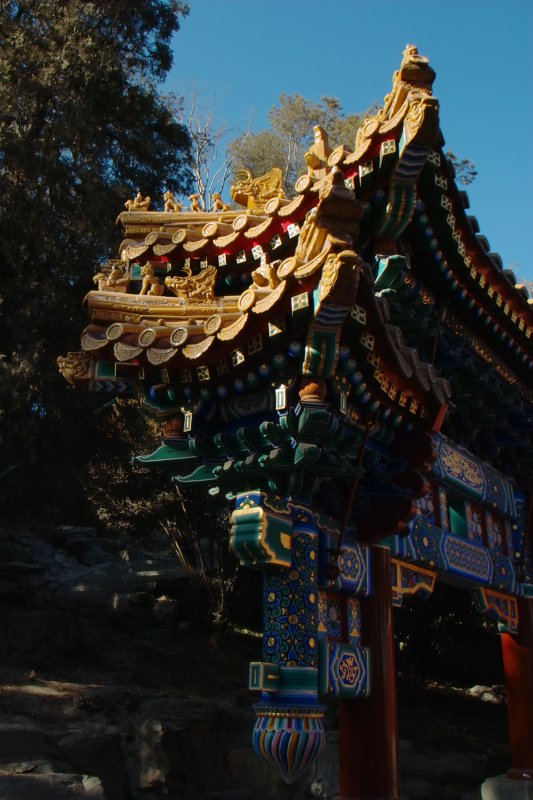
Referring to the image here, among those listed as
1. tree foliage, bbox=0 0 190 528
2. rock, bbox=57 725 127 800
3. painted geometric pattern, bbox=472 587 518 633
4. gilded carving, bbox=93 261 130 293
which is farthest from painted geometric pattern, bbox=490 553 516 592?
tree foliage, bbox=0 0 190 528

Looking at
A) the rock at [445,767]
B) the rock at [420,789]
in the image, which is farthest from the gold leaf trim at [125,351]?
the rock at [445,767]

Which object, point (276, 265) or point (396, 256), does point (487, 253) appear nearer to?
point (396, 256)

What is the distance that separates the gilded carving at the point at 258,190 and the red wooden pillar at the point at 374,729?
3.26 metres

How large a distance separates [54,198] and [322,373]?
922 centimetres

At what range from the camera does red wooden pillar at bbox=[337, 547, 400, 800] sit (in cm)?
503

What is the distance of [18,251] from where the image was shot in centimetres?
1187

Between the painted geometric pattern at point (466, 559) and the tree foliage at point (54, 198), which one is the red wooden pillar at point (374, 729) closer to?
the painted geometric pattern at point (466, 559)

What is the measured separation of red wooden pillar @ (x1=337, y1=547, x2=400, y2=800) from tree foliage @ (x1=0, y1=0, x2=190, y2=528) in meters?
6.99

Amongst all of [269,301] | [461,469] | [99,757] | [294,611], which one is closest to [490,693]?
[99,757]

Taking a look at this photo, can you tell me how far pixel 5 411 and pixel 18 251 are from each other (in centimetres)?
284

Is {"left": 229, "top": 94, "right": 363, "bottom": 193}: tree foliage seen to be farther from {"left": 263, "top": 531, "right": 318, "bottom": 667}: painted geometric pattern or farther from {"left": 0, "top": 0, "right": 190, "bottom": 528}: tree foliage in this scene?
{"left": 263, "top": 531, "right": 318, "bottom": 667}: painted geometric pattern

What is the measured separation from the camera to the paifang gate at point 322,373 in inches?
173

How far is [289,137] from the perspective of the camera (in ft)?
90.8

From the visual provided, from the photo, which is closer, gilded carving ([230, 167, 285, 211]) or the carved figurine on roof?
the carved figurine on roof
